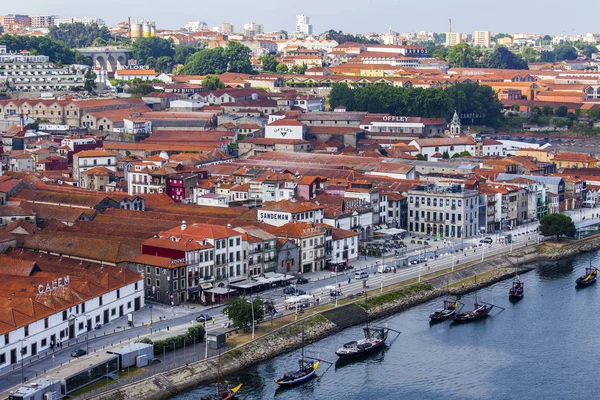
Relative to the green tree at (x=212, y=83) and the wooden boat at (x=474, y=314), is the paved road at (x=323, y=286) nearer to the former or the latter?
the wooden boat at (x=474, y=314)

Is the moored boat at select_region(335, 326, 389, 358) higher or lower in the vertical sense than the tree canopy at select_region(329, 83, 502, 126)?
lower

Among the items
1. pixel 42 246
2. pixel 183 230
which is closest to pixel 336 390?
pixel 183 230

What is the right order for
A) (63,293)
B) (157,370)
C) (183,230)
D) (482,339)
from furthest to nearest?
(183,230) → (482,339) → (63,293) → (157,370)

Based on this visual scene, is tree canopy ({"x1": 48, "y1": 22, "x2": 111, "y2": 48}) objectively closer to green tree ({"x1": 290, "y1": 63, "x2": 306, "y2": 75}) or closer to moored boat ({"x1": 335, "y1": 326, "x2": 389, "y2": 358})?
green tree ({"x1": 290, "y1": 63, "x2": 306, "y2": 75})

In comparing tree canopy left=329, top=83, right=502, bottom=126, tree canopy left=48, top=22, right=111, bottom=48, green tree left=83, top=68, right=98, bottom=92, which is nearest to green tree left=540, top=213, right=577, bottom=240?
tree canopy left=329, top=83, right=502, bottom=126

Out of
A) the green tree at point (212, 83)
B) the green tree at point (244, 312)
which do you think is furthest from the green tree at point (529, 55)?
the green tree at point (244, 312)

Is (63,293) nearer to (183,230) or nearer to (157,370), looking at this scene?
(157,370)

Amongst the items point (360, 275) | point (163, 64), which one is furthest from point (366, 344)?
point (163, 64)
